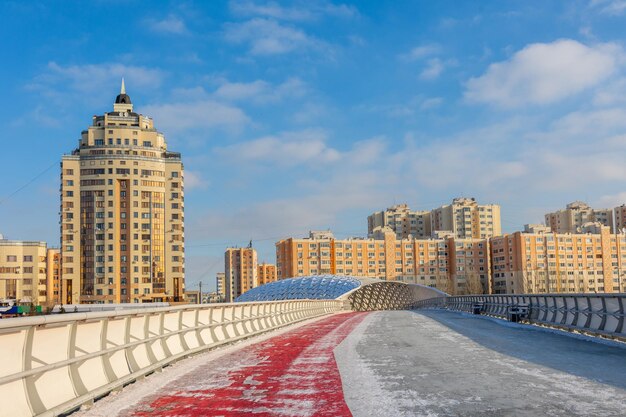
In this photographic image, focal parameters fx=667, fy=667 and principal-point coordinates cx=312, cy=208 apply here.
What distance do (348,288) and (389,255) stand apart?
257 feet

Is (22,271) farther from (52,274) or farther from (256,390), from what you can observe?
(256,390)

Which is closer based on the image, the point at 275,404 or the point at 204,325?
the point at 275,404

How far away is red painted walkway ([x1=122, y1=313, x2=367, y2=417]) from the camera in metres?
8.16

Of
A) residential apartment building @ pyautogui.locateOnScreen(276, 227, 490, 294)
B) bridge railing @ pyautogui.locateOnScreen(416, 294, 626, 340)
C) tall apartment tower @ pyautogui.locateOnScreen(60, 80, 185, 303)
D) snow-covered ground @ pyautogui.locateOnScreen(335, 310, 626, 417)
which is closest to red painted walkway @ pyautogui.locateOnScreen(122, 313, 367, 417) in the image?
snow-covered ground @ pyautogui.locateOnScreen(335, 310, 626, 417)

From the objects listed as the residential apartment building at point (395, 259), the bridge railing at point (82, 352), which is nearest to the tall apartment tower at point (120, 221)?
the residential apartment building at point (395, 259)

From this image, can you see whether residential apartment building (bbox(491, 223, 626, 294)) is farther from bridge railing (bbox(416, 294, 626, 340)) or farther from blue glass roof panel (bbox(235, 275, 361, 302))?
bridge railing (bbox(416, 294, 626, 340))

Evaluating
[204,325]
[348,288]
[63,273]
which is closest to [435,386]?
[204,325]

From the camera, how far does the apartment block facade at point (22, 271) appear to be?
439 ft

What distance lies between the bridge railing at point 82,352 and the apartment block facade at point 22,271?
421 feet

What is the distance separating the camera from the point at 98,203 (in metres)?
130

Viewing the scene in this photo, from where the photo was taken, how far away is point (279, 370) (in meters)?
12.3

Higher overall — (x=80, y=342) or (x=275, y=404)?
(x=80, y=342)

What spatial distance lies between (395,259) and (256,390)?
571 ft

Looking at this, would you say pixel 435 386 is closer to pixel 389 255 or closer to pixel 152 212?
pixel 152 212
